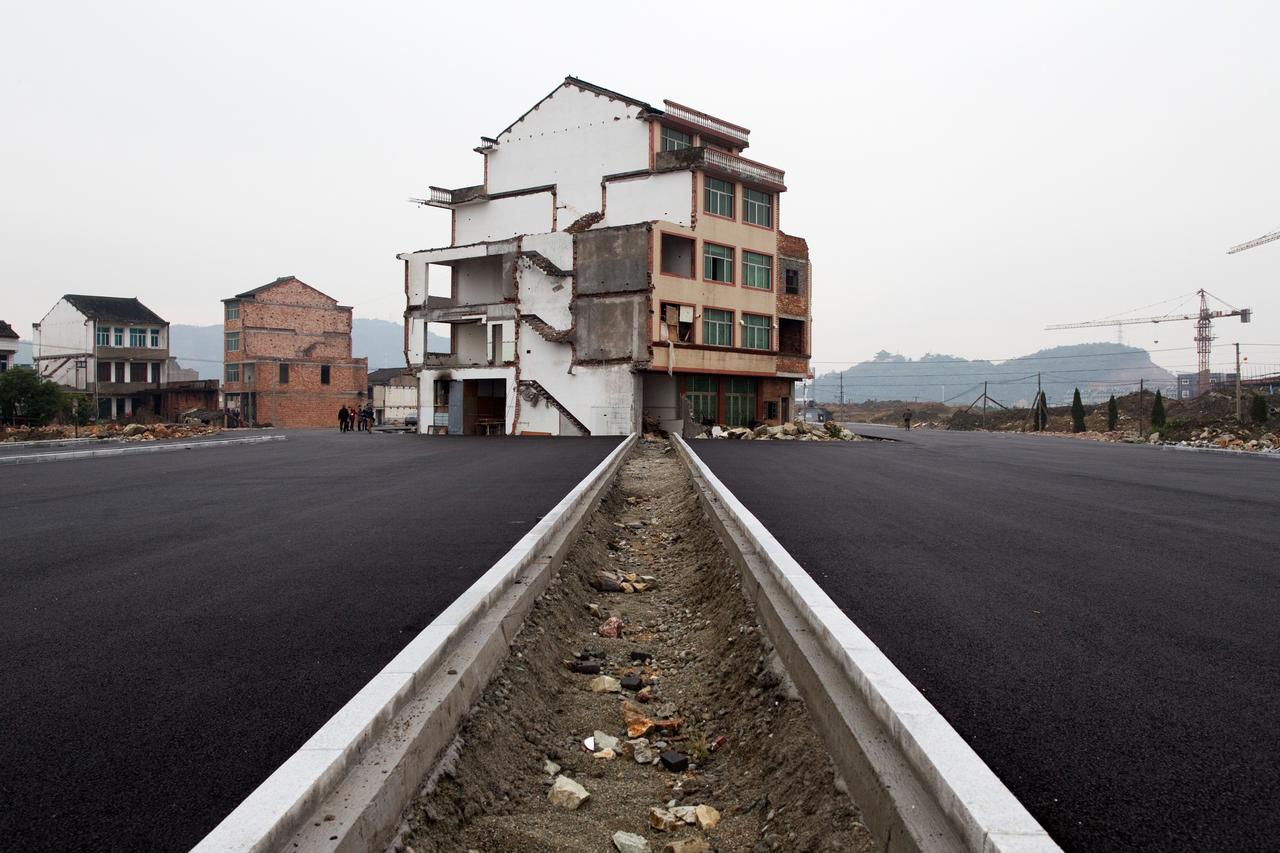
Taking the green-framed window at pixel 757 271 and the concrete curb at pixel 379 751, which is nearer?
the concrete curb at pixel 379 751

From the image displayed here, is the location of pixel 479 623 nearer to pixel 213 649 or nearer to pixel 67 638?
pixel 213 649

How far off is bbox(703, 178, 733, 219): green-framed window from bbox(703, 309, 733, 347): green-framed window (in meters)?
5.25

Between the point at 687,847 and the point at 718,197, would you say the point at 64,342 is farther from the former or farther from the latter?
the point at 687,847

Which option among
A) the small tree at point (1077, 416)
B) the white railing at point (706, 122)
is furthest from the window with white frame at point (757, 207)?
the small tree at point (1077, 416)

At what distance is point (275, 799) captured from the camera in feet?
7.53

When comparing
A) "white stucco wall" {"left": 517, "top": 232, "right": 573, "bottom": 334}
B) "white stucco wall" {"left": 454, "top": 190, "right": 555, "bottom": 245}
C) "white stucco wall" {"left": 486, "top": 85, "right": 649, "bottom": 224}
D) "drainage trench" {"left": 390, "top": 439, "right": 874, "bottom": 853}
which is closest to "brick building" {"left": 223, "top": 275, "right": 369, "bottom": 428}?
"white stucco wall" {"left": 454, "top": 190, "right": 555, "bottom": 245}

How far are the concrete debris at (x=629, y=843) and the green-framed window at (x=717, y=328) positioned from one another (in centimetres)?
4100

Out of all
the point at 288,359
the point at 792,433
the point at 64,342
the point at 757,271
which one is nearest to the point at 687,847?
the point at 792,433

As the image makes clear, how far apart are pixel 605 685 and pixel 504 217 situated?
46.2 metres

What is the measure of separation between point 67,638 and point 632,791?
3.30 metres

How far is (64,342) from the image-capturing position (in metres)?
71.6

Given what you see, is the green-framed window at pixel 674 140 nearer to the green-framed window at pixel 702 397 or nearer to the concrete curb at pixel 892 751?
the green-framed window at pixel 702 397

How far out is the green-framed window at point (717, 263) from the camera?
43.2 metres

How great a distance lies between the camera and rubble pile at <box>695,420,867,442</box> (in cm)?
3841
